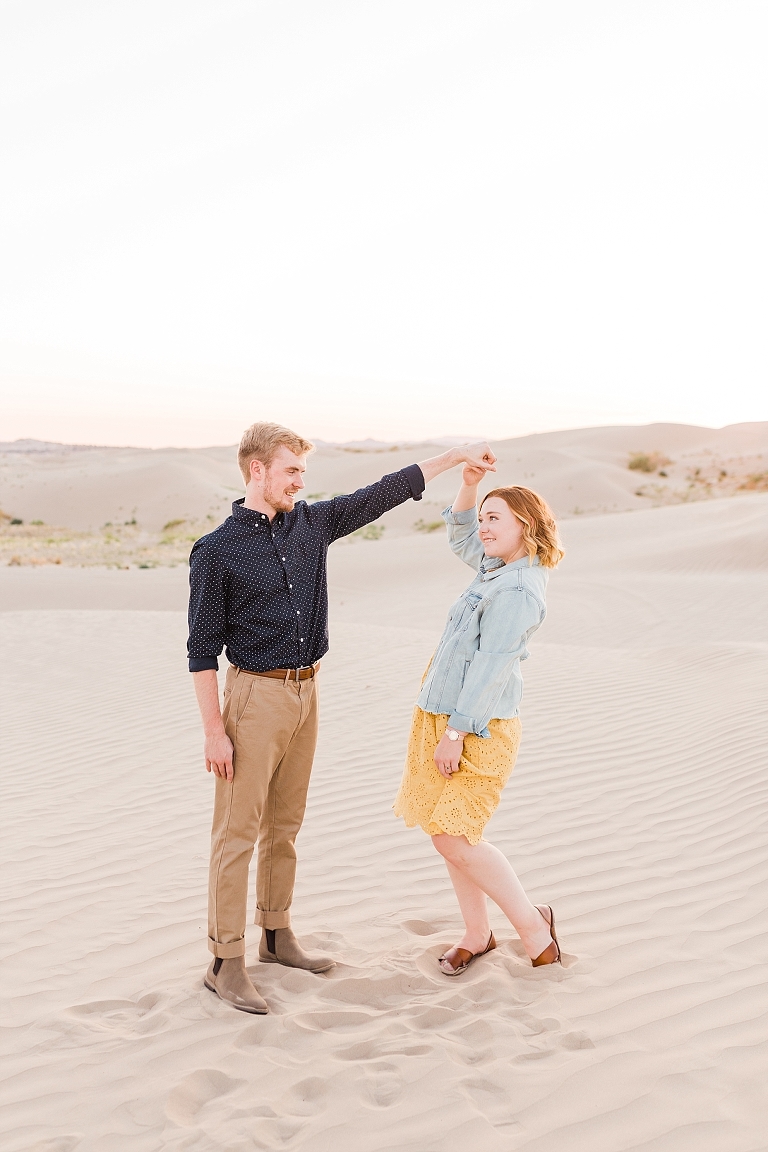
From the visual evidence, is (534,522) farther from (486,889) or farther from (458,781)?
(486,889)

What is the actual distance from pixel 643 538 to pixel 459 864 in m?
20.8

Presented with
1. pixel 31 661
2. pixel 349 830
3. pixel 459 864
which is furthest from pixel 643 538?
pixel 459 864

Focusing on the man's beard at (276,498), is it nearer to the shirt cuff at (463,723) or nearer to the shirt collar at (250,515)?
the shirt collar at (250,515)

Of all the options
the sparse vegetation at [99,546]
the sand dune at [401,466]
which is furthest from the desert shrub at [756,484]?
the sparse vegetation at [99,546]

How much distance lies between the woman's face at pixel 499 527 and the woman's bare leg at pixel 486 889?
3.55ft

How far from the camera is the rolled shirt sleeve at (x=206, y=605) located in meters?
3.25

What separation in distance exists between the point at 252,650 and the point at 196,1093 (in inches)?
56.9

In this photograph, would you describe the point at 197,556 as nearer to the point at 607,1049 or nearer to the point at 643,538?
the point at 607,1049

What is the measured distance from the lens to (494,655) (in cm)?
318

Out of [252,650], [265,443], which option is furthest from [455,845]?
[265,443]

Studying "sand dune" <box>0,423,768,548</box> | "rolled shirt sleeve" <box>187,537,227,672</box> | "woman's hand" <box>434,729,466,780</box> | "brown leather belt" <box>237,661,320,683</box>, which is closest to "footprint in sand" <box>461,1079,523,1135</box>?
"woman's hand" <box>434,729,466,780</box>

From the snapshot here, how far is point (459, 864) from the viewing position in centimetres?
343

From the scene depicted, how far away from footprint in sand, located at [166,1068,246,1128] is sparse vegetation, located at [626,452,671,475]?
5277 centimetres

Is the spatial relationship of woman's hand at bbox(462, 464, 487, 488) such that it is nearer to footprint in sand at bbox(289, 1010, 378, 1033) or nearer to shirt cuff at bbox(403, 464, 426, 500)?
shirt cuff at bbox(403, 464, 426, 500)
